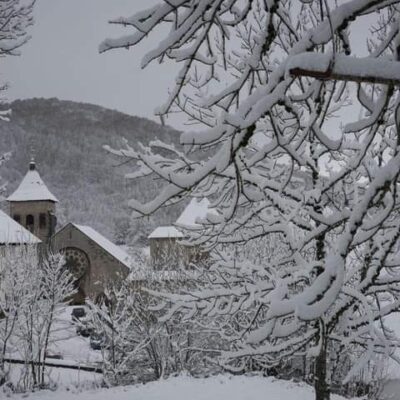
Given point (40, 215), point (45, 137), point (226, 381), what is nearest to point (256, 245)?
point (226, 381)

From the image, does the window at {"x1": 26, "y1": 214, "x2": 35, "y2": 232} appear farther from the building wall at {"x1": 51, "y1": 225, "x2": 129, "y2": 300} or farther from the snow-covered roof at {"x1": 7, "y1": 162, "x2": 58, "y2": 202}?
the building wall at {"x1": 51, "y1": 225, "x2": 129, "y2": 300}

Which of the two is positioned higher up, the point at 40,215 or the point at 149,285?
the point at 40,215

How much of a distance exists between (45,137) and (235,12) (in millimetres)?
132346

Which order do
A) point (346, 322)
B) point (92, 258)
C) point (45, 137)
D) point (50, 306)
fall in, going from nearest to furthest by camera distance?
point (346, 322), point (50, 306), point (92, 258), point (45, 137)

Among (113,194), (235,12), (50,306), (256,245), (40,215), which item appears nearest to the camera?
(235,12)

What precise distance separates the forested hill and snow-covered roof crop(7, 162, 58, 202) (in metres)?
34.8

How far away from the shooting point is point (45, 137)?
424 ft

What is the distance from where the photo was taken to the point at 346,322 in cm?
505

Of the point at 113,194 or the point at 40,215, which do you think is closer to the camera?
the point at 40,215

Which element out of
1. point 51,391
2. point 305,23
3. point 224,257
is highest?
point 305,23

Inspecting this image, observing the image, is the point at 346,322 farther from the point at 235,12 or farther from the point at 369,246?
the point at 235,12

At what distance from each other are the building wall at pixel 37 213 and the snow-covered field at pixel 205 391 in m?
33.2

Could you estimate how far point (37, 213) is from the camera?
44.2 meters

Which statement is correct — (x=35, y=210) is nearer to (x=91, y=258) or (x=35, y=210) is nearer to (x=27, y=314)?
(x=91, y=258)
